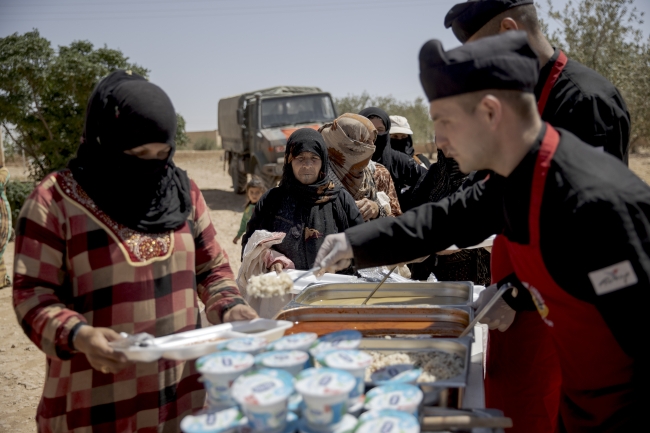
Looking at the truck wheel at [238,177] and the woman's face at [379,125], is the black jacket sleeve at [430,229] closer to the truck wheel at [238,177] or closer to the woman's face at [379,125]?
the woman's face at [379,125]

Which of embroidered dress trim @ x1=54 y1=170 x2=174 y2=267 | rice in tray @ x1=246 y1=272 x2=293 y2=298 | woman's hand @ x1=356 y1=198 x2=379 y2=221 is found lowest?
rice in tray @ x1=246 y1=272 x2=293 y2=298

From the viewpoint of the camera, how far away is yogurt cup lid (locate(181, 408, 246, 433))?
1.29 meters

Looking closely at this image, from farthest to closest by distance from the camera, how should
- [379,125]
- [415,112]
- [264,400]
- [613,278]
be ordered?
[415,112] → [379,125] → [613,278] → [264,400]

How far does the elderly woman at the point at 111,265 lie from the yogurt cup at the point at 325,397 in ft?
1.92

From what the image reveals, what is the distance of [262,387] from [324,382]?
0.14 m

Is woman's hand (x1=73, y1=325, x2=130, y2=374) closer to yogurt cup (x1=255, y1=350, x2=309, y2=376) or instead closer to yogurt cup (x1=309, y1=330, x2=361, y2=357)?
yogurt cup (x1=255, y1=350, x2=309, y2=376)

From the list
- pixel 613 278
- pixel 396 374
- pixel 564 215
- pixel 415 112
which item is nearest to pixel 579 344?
pixel 613 278

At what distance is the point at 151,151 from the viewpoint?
1829mm

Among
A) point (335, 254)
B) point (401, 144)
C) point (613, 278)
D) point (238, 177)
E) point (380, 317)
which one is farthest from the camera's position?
point (238, 177)

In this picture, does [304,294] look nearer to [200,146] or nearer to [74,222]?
[74,222]

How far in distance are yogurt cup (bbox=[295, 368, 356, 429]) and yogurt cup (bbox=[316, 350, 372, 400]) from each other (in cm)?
7

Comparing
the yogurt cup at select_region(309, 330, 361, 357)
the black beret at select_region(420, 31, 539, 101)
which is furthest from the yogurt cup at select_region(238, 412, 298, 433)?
the black beret at select_region(420, 31, 539, 101)

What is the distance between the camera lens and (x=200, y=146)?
3912 centimetres

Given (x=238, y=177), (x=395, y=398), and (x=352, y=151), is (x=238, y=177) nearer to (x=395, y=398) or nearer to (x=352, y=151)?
(x=352, y=151)
